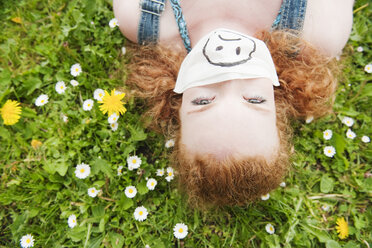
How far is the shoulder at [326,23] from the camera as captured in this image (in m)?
2.12

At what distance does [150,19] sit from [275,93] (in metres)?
1.17

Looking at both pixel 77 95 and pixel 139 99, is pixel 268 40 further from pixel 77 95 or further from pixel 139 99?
pixel 77 95

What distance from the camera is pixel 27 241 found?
210 cm

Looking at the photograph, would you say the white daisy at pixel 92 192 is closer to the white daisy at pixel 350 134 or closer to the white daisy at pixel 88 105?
the white daisy at pixel 88 105

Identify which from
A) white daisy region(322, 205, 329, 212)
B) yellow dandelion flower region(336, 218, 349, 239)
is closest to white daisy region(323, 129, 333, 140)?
white daisy region(322, 205, 329, 212)

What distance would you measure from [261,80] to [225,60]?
10.6 inches

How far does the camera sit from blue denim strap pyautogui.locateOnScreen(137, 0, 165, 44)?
86.8 inches

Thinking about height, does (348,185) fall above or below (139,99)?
below

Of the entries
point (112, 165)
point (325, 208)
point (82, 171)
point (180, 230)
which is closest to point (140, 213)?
point (180, 230)

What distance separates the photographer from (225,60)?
1.73 metres

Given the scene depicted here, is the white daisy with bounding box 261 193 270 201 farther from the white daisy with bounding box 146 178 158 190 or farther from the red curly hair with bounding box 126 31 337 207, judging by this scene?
the white daisy with bounding box 146 178 158 190

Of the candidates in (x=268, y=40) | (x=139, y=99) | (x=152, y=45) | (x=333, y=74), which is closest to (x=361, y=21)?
(x=333, y=74)

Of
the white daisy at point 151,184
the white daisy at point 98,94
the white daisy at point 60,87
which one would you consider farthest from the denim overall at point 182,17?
the white daisy at point 151,184

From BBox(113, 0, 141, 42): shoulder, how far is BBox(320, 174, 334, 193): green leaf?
2088 mm
